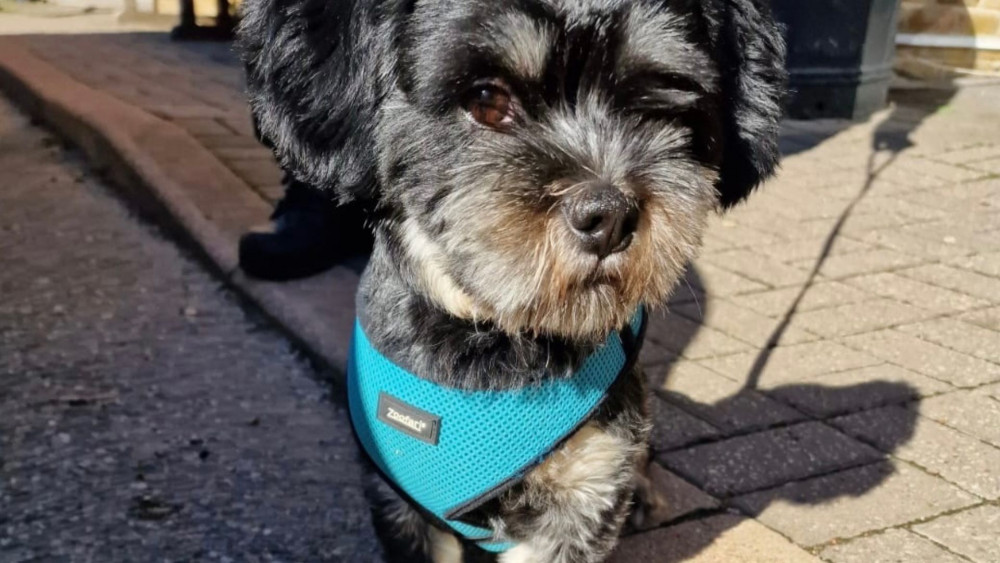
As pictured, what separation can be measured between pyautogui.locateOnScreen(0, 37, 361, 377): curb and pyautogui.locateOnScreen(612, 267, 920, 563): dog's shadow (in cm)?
117

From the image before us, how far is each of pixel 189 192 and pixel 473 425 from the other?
3441 mm

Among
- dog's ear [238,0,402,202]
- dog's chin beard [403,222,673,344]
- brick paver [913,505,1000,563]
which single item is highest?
dog's ear [238,0,402,202]

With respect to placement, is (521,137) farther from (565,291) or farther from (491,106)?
(565,291)

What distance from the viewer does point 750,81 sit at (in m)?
2.35

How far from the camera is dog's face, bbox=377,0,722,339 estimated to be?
1940 mm

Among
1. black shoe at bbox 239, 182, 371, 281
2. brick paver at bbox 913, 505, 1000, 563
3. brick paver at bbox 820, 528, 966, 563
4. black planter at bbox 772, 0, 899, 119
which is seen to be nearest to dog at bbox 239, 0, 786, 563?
brick paver at bbox 820, 528, 966, 563

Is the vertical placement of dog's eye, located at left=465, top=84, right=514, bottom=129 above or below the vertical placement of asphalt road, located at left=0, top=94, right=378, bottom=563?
above

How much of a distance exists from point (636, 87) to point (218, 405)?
2163 mm

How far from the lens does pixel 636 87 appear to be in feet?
6.73

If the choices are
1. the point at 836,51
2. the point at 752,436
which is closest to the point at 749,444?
the point at 752,436

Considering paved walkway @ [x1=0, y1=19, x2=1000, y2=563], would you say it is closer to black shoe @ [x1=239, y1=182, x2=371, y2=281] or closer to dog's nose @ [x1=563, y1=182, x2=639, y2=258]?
black shoe @ [x1=239, y1=182, x2=371, y2=281]

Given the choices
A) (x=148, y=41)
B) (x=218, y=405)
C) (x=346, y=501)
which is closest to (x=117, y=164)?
(x=218, y=405)

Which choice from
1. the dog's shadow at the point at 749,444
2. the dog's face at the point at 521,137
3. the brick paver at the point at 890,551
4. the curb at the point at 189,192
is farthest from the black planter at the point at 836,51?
the dog's face at the point at 521,137

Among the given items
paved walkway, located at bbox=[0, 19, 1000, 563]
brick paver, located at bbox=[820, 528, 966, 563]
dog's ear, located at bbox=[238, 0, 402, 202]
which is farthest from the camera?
paved walkway, located at bbox=[0, 19, 1000, 563]
